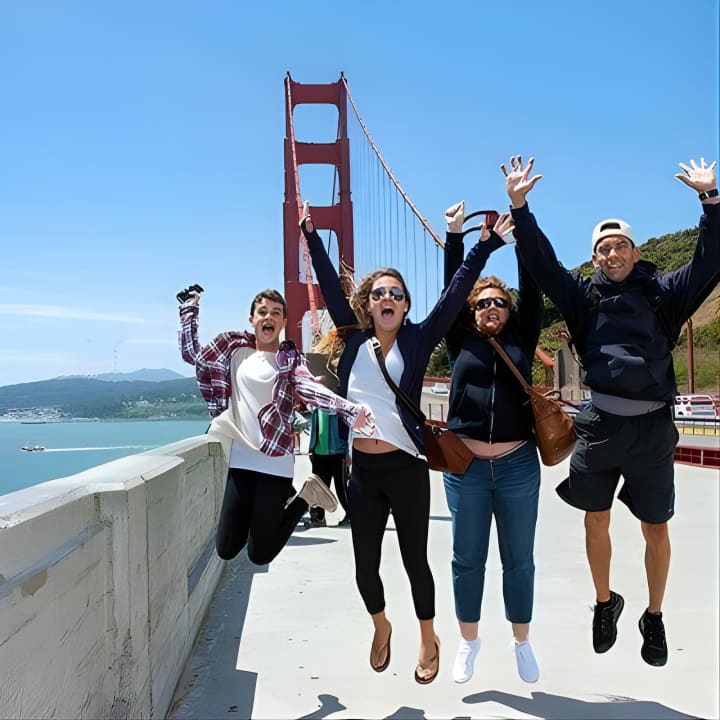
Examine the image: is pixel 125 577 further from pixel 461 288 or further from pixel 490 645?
pixel 490 645

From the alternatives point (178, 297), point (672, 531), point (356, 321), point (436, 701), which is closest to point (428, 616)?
point (436, 701)

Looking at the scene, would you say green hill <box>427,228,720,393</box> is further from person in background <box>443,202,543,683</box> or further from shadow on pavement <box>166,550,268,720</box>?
person in background <box>443,202,543,683</box>

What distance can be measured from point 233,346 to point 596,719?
1.92m

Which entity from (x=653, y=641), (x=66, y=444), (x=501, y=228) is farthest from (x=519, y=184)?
(x=66, y=444)

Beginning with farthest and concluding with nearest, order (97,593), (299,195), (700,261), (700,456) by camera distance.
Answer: (299,195)
(700,456)
(700,261)
(97,593)

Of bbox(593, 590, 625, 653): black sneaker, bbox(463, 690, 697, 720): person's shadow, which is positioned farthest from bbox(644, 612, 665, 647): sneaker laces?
bbox(463, 690, 697, 720): person's shadow

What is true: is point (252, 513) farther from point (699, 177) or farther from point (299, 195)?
point (299, 195)

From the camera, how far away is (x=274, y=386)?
3133mm

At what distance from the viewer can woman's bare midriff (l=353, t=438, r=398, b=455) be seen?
2.81 meters

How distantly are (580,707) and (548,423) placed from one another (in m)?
1.00

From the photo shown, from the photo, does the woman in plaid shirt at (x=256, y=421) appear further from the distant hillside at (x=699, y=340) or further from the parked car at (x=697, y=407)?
the distant hillside at (x=699, y=340)

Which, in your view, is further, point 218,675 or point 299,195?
point 299,195

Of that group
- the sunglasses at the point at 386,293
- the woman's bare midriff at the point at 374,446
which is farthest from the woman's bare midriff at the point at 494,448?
the sunglasses at the point at 386,293

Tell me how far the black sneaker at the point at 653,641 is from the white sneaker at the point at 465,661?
594 millimetres
